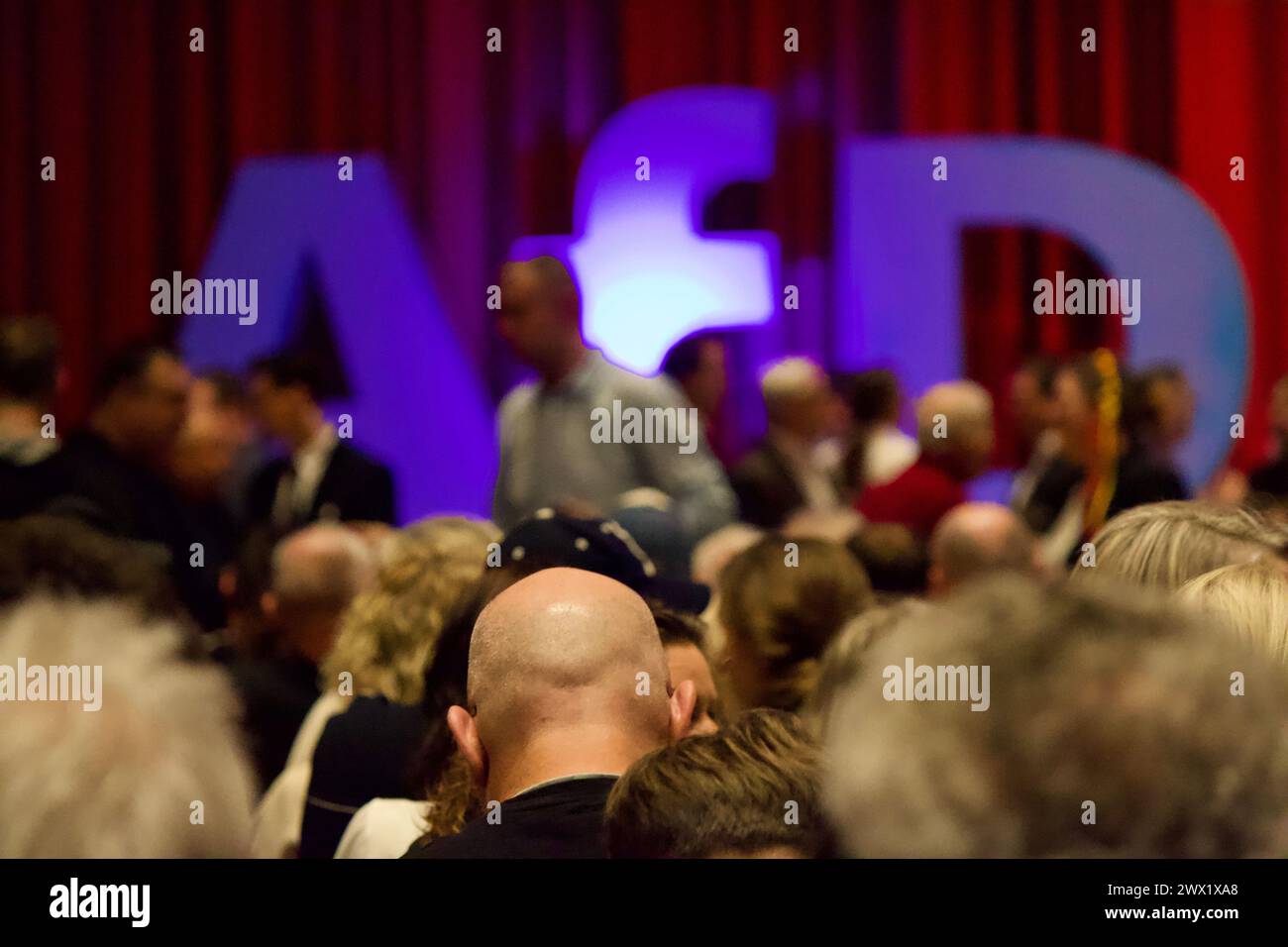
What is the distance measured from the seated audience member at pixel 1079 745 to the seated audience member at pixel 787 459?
182 inches

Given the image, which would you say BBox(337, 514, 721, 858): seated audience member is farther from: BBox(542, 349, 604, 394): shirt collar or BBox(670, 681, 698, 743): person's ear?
BBox(542, 349, 604, 394): shirt collar

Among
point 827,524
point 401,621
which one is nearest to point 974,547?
point 827,524

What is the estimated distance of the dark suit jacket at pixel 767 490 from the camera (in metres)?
5.65

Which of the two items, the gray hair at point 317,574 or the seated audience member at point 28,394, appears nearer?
the gray hair at point 317,574

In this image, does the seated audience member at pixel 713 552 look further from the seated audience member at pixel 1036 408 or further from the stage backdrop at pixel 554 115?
the stage backdrop at pixel 554 115

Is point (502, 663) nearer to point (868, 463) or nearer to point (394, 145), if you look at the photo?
point (868, 463)

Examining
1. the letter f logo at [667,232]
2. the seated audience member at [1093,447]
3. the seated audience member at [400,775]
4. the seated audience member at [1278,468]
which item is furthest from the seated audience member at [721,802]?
the letter f logo at [667,232]

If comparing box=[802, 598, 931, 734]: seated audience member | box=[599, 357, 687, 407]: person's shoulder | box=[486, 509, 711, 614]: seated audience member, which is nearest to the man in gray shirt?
box=[599, 357, 687, 407]: person's shoulder

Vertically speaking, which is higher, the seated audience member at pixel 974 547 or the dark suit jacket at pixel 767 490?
the dark suit jacket at pixel 767 490

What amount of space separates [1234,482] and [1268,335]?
76.5 inches
